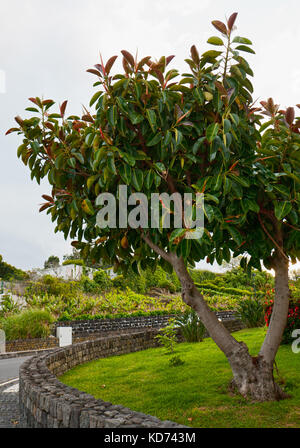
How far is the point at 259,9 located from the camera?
5.97 metres

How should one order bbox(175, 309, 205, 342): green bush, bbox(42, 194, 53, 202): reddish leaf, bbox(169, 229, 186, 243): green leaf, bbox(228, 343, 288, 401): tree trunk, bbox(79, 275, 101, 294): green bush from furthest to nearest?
bbox(79, 275, 101, 294): green bush, bbox(175, 309, 205, 342): green bush, bbox(42, 194, 53, 202): reddish leaf, bbox(228, 343, 288, 401): tree trunk, bbox(169, 229, 186, 243): green leaf

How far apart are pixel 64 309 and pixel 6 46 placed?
39.9ft

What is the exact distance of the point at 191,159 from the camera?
432 cm

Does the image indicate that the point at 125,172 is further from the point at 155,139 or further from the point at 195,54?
the point at 195,54

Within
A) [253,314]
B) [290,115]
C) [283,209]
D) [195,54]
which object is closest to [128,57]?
[195,54]

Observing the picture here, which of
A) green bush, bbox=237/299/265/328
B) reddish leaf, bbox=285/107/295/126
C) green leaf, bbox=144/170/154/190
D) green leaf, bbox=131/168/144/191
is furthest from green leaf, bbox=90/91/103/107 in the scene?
green bush, bbox=237/299/265/328

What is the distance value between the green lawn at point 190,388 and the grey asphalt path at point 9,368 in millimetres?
1910

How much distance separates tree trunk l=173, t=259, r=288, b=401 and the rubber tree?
13mm

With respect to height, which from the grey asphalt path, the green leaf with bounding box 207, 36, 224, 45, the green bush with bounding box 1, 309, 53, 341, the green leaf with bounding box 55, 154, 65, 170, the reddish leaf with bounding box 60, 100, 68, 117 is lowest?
the grey asphalt path

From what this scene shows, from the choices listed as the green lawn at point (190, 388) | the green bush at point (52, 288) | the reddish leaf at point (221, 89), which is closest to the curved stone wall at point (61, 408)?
the green lawn at point (190, 388)

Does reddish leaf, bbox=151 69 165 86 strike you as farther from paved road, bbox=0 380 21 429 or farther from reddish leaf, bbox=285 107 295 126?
paved road, bbox=0 380 21 429

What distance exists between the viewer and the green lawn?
4.39 meters

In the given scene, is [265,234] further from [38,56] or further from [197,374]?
[38,56]
